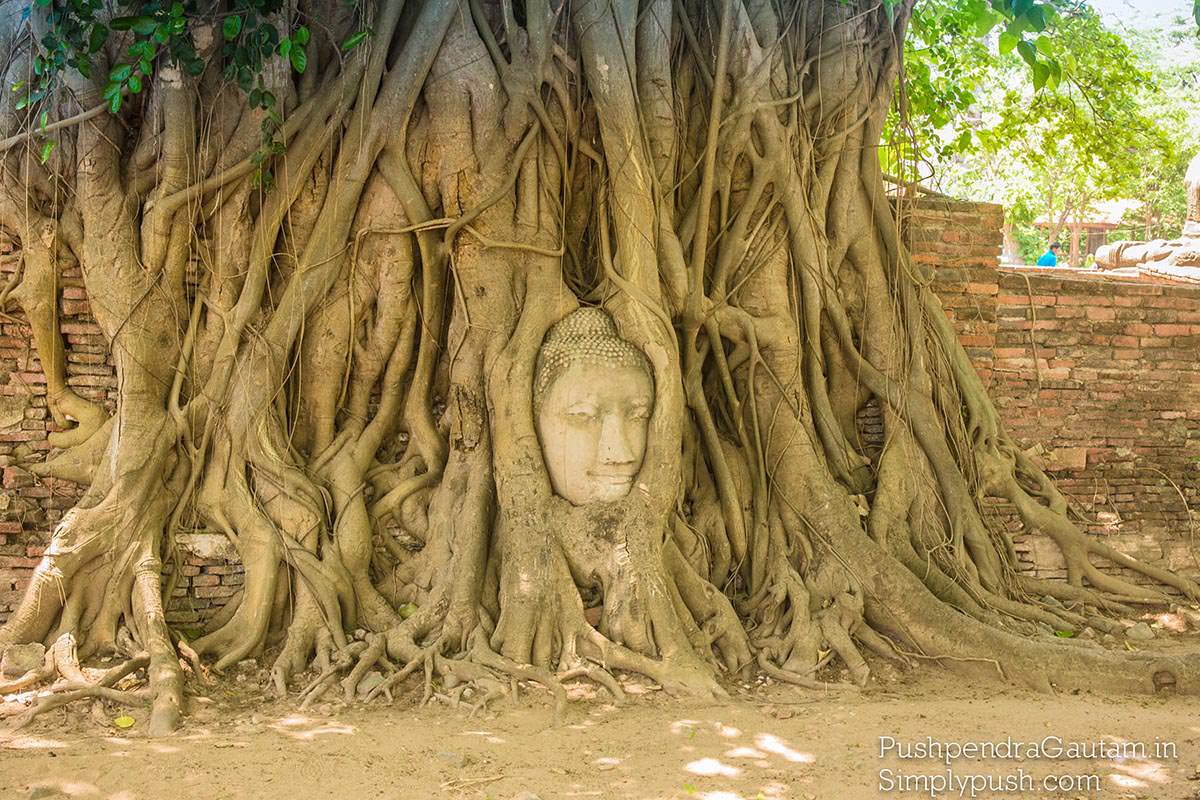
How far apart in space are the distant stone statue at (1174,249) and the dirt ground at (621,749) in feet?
24.4

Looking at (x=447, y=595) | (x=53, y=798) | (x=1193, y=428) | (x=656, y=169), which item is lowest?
(x=53, y=798)

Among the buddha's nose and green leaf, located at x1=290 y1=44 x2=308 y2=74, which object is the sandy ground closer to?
the buddha's nose

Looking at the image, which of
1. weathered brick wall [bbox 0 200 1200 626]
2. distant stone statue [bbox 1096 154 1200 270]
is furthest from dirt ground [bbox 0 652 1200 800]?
distant stone statue [bbox 1096 154 1200 270]

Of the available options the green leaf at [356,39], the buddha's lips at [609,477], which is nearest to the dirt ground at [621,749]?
the buddha's lips at [609,477]

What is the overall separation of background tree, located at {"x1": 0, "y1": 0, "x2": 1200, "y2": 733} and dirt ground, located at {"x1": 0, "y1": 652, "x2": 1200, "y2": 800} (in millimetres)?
269

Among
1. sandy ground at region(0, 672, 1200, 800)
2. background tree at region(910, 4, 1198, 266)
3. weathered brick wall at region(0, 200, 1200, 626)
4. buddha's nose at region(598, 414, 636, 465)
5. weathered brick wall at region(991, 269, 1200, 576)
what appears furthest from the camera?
background tree at region(910, 4, 1198, 266)

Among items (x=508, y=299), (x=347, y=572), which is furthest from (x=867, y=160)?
(x=347, y=572)

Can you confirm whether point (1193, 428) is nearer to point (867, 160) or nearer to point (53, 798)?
point (867, 160)

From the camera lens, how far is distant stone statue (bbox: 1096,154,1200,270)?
10617mm

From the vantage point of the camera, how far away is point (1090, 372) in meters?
6.60

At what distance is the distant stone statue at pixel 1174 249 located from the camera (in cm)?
1062

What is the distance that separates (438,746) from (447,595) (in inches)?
37.8

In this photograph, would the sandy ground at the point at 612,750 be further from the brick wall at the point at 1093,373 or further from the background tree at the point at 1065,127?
the background tree at the point at 1065,127

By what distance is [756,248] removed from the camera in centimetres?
543
